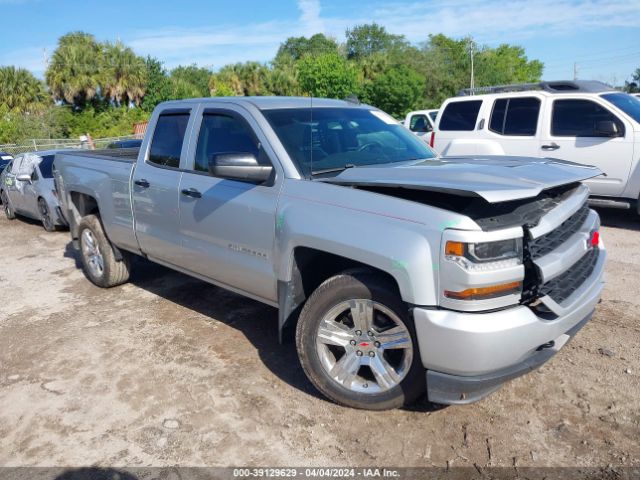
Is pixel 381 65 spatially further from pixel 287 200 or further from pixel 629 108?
pixel 287 200

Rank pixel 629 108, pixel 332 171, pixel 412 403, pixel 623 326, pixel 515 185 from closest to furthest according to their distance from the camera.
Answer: pixel 515 185 → pixel 412 403 → pixel 332 171 → pixel 623 326 → pixel 629 108

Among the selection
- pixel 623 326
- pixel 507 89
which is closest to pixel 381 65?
pixel 507 89

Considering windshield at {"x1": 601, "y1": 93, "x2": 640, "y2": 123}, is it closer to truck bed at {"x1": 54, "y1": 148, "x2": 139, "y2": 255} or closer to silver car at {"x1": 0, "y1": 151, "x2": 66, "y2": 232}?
truck bed at {"x1": 54, "y1": 148, "x2": 139, "y2": 255}

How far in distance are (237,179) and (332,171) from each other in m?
0.68

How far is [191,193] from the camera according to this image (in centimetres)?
436

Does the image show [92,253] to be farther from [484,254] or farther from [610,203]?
[610,203]

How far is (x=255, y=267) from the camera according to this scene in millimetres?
3906

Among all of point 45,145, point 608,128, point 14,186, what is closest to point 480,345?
point 608,128

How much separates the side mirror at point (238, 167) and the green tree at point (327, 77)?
4783 centimetres

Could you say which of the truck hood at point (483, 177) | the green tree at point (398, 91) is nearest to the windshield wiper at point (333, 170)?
the truck hood at point (483, 177)

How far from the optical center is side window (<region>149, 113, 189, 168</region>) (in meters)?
4.74

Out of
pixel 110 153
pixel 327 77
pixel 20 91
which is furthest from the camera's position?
pixel 327 77

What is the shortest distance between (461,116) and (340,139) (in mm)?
6359

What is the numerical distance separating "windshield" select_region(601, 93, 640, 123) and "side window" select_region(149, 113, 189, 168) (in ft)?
21.3
